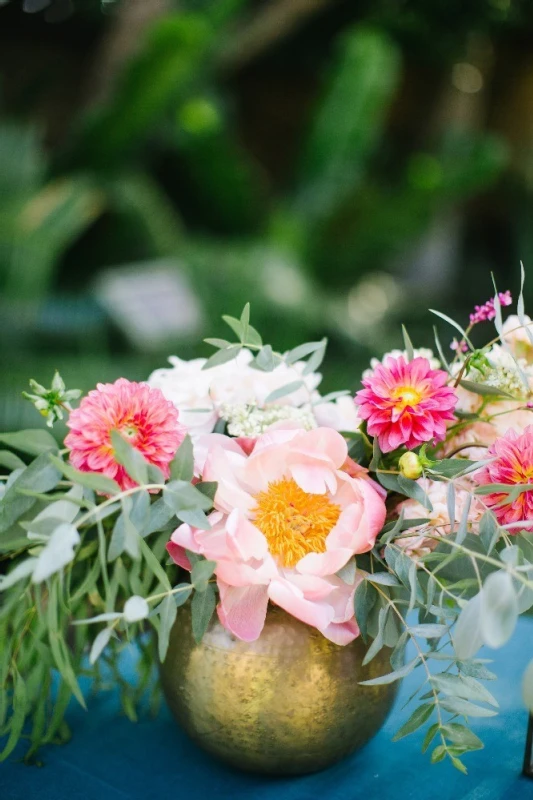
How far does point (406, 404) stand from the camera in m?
0.47

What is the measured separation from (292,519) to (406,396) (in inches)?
4.4

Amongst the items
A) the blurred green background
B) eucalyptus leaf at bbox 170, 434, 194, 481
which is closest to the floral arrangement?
eucalyptus leaf at bbox 170, 434, 194, 481

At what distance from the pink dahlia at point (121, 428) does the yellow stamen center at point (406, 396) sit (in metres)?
0.14

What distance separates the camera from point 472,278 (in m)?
4.66

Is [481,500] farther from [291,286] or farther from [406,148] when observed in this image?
[406,148]

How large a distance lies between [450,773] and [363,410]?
32 cm

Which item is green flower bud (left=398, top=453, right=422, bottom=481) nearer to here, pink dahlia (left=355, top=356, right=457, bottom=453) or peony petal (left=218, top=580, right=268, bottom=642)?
pink dahlia (left=355, top=356, right=457, bottom=453)

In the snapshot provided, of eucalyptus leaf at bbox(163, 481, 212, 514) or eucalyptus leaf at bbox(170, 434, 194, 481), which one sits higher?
eucalyptus leaf at bbox(170, 434, 194, 481)

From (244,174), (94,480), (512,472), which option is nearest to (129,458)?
(94,480)

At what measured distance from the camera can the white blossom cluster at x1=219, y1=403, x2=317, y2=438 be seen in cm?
51

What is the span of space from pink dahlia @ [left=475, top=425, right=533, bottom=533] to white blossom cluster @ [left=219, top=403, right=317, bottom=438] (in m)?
0.13

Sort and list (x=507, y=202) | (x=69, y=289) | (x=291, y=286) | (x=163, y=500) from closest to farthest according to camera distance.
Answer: (x=163, y=500) < (x=291, y=286) < (x=69, y=289) < (x=507, y=202)

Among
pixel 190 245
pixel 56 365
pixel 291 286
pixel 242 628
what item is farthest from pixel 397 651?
pixel 190 245

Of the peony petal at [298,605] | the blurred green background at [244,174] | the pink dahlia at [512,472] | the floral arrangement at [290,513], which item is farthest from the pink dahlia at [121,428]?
the blurred green background at [244,174]
